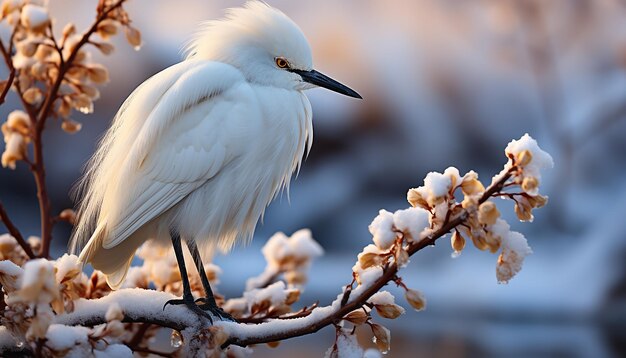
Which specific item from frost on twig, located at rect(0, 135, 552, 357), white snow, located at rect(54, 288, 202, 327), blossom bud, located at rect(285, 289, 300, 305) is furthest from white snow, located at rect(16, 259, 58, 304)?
blossom bud, located at rect(285, 289, 300, 305)

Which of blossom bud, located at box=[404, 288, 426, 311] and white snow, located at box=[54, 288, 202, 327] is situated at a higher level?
blossom bud, located at box=[404, 288, 426, 311]

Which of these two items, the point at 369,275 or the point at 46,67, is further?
the point at 46,67

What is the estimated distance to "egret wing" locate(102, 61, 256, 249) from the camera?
2.51 feet

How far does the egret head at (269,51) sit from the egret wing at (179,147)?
0.16ft

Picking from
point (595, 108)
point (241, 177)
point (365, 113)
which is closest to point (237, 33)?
point (241, 177)

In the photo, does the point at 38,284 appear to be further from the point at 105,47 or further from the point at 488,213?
the point at 105,47

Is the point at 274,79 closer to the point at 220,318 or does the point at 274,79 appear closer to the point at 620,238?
the point at 220,318

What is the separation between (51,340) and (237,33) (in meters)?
0.48

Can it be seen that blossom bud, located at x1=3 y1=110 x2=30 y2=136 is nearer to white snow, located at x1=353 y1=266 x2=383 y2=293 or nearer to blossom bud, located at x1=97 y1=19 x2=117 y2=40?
blossom bud, located at x1=97 y1=19 x2=117 y2=40

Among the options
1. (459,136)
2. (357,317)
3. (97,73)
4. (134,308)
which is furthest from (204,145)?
(459,136)

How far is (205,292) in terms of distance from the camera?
803mm

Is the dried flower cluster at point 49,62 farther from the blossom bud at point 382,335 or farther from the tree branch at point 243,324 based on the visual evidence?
the blossom bud at point 382,335

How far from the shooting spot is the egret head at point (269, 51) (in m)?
0.83

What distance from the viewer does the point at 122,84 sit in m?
1.92
